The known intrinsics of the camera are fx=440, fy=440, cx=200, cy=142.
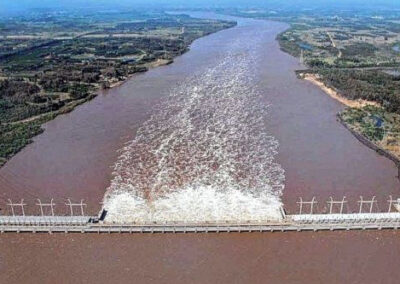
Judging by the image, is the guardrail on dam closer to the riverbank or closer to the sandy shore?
the riverbank

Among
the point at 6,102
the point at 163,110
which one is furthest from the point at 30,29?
the point at 163,110

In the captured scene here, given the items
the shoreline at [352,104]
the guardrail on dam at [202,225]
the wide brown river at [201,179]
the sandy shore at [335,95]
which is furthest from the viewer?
the sandy shore at [335,95]

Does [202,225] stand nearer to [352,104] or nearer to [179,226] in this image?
[179,226]

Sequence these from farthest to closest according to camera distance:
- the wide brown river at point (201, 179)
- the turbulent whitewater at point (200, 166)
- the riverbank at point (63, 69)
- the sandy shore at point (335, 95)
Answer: the sandy shore at point (335, 95) < the riverbank at point (63, 69) < the turbulent whitewater at point (200, 166) < the wide brown river at point (201, 179)

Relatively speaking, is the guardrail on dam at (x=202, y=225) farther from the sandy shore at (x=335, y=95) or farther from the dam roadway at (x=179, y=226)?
the sandy shore at (x=335, y=95)

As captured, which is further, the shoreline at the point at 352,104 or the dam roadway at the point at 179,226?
the shoreline at the point at 352,104

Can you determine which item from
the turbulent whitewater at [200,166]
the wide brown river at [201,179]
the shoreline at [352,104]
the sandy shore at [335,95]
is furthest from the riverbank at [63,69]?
the shoreline at [352,104]
